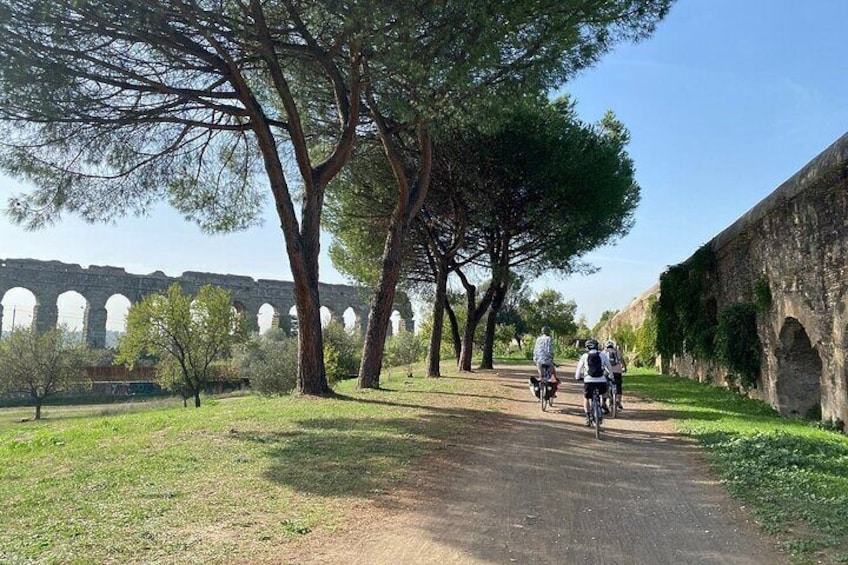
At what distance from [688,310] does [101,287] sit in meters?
34.6

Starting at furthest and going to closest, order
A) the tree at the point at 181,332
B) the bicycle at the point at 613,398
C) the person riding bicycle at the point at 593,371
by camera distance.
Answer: the tree at the point at 181,332 → the bicycle at the point at 613,398 → the person riding bicycle at the point at 593,371

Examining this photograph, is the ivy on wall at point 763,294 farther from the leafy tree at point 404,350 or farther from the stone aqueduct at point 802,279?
the leafy tree at point 404,350

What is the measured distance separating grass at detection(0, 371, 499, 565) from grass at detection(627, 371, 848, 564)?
291cm

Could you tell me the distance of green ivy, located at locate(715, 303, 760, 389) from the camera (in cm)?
1167

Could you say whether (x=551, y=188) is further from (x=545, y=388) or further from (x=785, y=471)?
(x=785, y=471)

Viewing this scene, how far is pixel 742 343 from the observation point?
11812mm

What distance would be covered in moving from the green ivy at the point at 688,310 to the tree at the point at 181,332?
18173 mm

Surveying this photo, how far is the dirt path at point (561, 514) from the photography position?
3.74 meters

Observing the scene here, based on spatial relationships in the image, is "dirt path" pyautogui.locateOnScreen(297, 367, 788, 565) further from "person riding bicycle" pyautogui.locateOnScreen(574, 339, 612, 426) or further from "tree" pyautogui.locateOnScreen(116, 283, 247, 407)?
"tree" pyautogui.locateOnScreen(116, 283, 247, 407)

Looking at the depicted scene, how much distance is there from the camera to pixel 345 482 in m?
5.29

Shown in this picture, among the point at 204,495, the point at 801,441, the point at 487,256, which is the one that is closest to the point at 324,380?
the point at 204,495

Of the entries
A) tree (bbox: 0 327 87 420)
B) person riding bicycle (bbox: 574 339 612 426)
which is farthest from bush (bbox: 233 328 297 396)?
person riding bicycle (bbox: 574 339 612 426)

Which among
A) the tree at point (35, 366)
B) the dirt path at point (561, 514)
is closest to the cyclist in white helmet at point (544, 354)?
the dirt path at point (561, 514)

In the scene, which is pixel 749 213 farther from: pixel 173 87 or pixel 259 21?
pixel 173 87
